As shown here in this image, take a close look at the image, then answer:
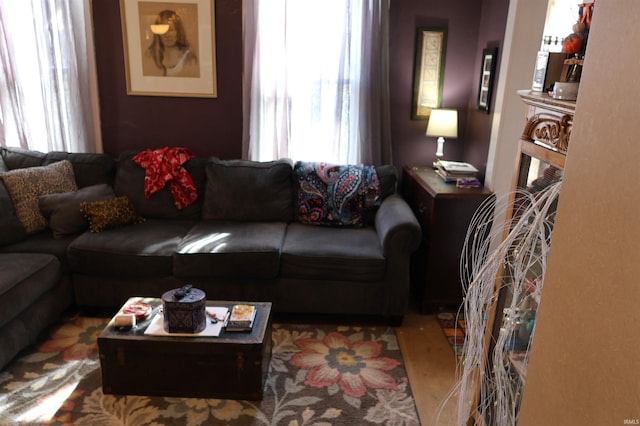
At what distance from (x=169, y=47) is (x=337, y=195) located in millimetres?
1693

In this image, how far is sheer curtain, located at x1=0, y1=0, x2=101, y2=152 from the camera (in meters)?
3.57

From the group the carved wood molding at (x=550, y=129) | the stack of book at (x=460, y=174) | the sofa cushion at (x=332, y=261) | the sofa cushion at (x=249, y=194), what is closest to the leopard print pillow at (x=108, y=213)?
the sofa cushion at (x=249, y=194)

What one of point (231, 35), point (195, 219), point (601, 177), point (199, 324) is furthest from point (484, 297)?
point (231, 35)

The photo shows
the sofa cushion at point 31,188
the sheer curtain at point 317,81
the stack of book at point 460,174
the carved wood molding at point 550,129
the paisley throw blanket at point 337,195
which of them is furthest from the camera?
the sheer curtain at point 317,81

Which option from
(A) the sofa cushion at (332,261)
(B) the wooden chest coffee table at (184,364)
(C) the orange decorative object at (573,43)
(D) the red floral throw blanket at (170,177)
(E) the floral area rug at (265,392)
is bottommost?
(E) the floral area rug at (265,392)

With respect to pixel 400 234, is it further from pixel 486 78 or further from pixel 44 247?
pixel 44 247

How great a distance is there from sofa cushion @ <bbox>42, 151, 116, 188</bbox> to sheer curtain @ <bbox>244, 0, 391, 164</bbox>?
3.42 feet

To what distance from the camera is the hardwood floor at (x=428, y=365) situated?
94.2 inches

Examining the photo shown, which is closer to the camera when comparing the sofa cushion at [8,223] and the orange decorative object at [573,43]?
the orange decorative object at [573,43]

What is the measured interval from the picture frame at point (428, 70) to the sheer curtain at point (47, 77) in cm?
247

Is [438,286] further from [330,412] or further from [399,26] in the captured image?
[399,26]

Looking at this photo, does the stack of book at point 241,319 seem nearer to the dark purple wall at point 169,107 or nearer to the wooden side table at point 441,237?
the wooden side table at point 441,237

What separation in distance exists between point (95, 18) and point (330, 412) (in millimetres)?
3233

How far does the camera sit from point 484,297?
1.47m
